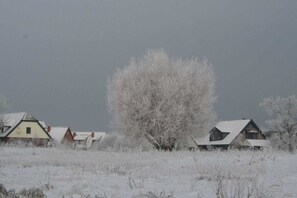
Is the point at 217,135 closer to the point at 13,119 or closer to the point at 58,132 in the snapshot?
the point at 13,119

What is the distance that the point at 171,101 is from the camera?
116 feet

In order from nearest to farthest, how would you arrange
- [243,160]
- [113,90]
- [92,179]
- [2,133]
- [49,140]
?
[92,179], [243,160], [113,90], [2,133], [49,140]

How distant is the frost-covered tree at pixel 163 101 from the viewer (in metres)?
35.2

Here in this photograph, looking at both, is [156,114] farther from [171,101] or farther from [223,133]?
[223,133]

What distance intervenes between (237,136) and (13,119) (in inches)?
1675

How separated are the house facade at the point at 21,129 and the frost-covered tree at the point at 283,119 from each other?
4171 cm

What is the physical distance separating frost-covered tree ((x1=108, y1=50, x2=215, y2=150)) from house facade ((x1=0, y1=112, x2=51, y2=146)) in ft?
128

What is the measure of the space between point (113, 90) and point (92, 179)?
27.5 metres

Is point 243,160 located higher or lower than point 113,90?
lower

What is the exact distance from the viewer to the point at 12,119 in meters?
73.1

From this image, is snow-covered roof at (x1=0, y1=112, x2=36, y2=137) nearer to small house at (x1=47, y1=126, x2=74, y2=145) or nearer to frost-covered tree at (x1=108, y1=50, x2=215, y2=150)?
small house at (x1=47, y1=126, x2=74, y2=145)

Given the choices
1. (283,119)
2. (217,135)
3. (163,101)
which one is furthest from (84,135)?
(163,101)

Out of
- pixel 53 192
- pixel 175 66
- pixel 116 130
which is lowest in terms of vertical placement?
pixel 53 192

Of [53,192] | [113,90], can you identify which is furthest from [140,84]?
[53,192]
